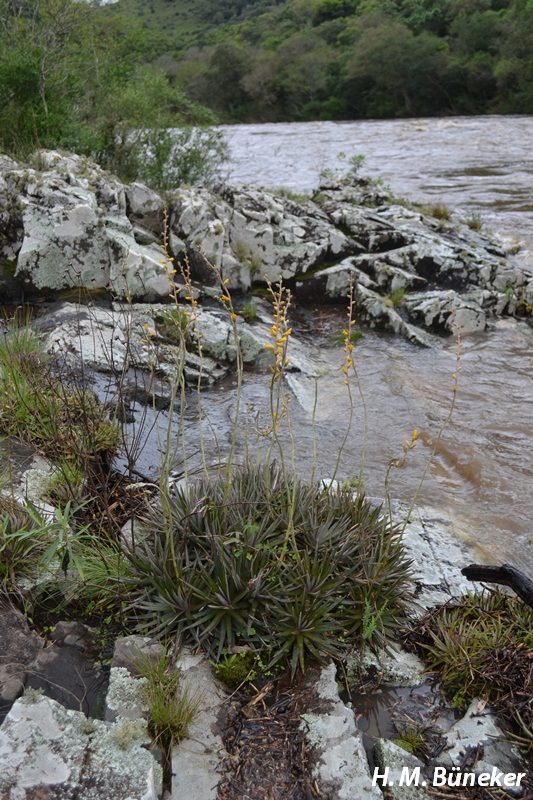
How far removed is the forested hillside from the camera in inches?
1822

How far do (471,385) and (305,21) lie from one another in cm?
9449

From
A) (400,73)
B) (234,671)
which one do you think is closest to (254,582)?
(234,671)

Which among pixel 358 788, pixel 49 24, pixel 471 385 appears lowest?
pixel 471 385

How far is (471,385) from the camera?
8734mm

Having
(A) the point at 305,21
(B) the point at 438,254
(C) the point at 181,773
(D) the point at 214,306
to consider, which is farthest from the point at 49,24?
(A) the point at 305,21

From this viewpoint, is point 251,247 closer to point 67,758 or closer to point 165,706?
point 165,706

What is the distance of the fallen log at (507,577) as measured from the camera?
3.57 metres

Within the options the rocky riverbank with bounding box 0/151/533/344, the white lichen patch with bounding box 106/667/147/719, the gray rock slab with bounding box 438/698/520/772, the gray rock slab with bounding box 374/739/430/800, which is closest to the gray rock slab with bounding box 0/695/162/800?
the white lichen patch with bounding box 106/667/147/719

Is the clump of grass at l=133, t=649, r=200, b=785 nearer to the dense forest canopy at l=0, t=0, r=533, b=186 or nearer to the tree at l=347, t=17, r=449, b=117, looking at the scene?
the dense forest canopy at l=0, t=0, r=533, b=186

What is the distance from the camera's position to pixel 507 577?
370 cm

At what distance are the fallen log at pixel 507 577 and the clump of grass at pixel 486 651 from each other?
0.12m

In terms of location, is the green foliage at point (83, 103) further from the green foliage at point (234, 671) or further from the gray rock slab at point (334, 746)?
the gray rock slab at point (334, 746)

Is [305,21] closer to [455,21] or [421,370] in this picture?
[455,21]

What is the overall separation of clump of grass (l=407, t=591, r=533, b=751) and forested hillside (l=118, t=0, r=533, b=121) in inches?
1771
